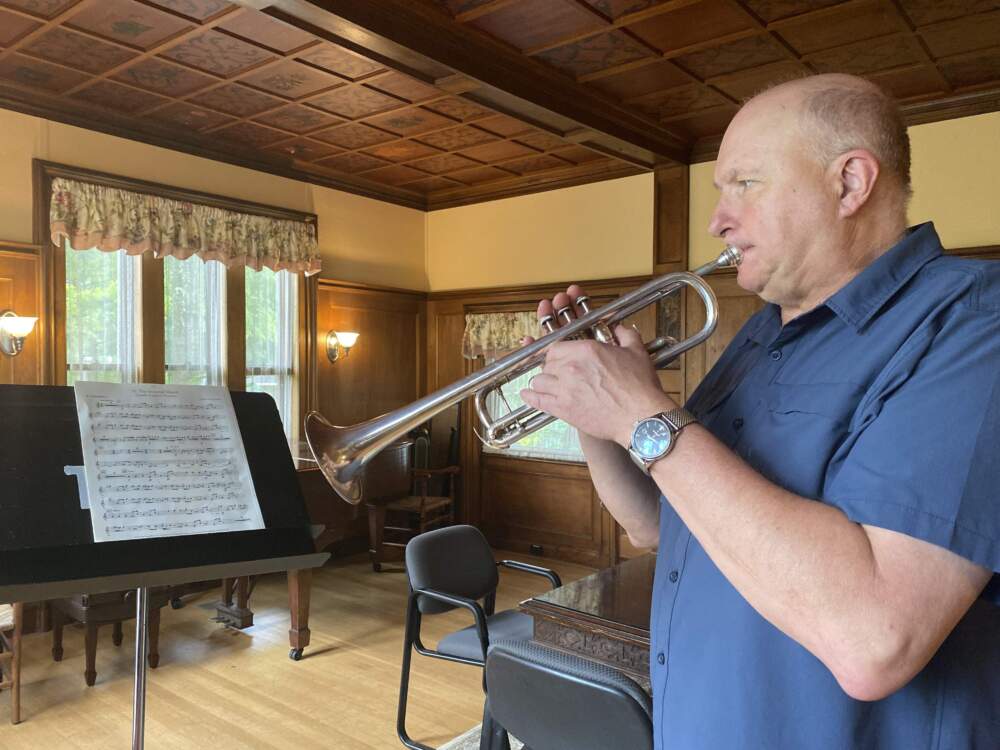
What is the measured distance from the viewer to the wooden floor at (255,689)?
3.02 metres

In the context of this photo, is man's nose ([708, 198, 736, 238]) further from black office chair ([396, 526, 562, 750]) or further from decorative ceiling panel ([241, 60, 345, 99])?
decorative ceiling panel ([241, 60, 345, 99])

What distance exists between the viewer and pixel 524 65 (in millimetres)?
3902

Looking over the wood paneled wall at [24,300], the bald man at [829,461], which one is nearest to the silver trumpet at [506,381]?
the bald man at [829,461]

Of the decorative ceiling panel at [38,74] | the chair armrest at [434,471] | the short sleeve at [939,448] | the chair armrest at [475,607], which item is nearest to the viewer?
the short sleeve at [939,448]

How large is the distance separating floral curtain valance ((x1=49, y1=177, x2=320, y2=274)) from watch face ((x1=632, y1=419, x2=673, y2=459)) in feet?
15.0

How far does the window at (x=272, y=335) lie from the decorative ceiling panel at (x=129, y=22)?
2052 mm

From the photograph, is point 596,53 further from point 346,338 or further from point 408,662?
point 346,338

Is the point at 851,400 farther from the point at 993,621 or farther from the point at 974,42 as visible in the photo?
the point at 974,42

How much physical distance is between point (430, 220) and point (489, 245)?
77 centimetres

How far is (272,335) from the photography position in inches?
222

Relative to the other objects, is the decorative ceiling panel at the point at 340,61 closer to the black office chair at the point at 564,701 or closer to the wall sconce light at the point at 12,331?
the wall sconce light at the point at 12,331

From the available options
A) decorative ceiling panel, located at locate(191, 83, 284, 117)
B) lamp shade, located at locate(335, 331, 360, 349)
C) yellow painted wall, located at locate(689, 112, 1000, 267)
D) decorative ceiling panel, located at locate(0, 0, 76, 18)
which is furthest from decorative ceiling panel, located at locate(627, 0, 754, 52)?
lamp shade, located at locate(335, 331, 360, 349)

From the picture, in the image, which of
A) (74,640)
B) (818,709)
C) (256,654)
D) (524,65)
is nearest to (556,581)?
(256,654)

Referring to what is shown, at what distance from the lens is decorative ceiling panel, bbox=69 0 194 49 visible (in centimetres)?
338
